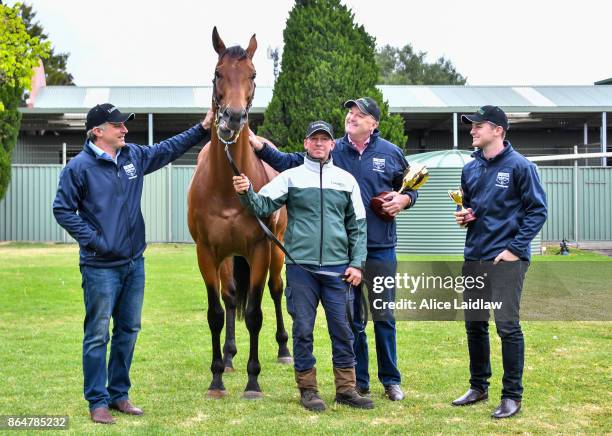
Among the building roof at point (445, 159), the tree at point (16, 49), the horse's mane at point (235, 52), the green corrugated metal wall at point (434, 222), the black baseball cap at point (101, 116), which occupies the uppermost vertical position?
the tree at point (16, 49)

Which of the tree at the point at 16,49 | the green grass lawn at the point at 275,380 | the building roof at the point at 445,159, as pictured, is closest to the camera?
the green grass lawn at the point at 275,380

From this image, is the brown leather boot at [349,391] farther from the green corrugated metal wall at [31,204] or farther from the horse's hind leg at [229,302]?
the green corrugated metal wall at [31,204]

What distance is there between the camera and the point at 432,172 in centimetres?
1878

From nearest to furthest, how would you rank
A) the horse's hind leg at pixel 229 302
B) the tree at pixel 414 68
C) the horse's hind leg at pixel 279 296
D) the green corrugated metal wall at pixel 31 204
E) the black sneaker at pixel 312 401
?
1. the black sneaker at pixel 312 401
2. the horse's hind leg at pixel 229 302
3. the horse's hind leg at pixel 279 296
4. the green corrugated metal wall at pixel 31 204
5. the tree at pixel 414 68

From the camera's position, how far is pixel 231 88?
5.06m

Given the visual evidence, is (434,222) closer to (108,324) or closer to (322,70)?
(322,70)

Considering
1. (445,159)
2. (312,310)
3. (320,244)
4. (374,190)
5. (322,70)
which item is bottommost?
(312,310)

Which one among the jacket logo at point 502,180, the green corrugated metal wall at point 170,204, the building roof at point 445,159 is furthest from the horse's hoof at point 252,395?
the green corrugated metal wall at point 170,204

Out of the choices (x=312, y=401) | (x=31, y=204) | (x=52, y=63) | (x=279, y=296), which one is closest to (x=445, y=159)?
(x=279, y=296)

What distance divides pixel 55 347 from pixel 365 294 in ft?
11.7

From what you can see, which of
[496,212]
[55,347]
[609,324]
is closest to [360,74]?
[609,324]

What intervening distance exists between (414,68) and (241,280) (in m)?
59.4

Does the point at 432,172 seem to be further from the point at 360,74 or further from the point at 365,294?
the point at 365,294

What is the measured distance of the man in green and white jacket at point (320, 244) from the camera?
200 inches
